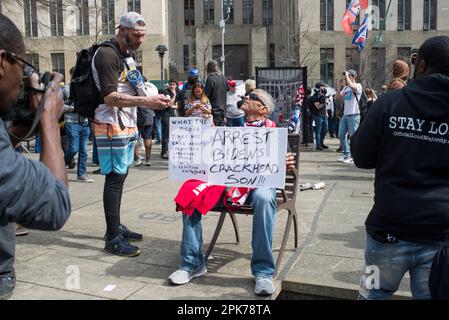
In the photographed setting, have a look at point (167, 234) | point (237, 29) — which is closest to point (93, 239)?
point (167, 234)

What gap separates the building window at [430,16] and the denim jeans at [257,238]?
57.2 metres

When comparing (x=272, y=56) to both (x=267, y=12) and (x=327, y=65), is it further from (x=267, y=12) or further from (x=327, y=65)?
(x=327, y=65)

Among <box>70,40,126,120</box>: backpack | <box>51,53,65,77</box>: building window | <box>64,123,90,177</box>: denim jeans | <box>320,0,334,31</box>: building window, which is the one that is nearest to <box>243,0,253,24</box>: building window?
<box>320,0,334,31</box>: building window

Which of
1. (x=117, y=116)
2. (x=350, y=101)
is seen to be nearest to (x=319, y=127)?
(x=350, y=101)

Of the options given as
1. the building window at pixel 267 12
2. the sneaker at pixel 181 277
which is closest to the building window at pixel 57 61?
the building window at pixel 267 12

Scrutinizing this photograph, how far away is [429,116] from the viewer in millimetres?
2404

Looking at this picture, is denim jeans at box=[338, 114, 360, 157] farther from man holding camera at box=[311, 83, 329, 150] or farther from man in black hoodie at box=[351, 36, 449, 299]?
man in black hoodie at box=[351, 36, 449, 299]

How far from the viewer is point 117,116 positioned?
4.59 metres

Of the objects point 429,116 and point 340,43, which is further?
point 340,43

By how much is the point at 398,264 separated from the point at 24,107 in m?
1.85

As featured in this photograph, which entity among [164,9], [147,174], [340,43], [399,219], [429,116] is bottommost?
[147,174]
